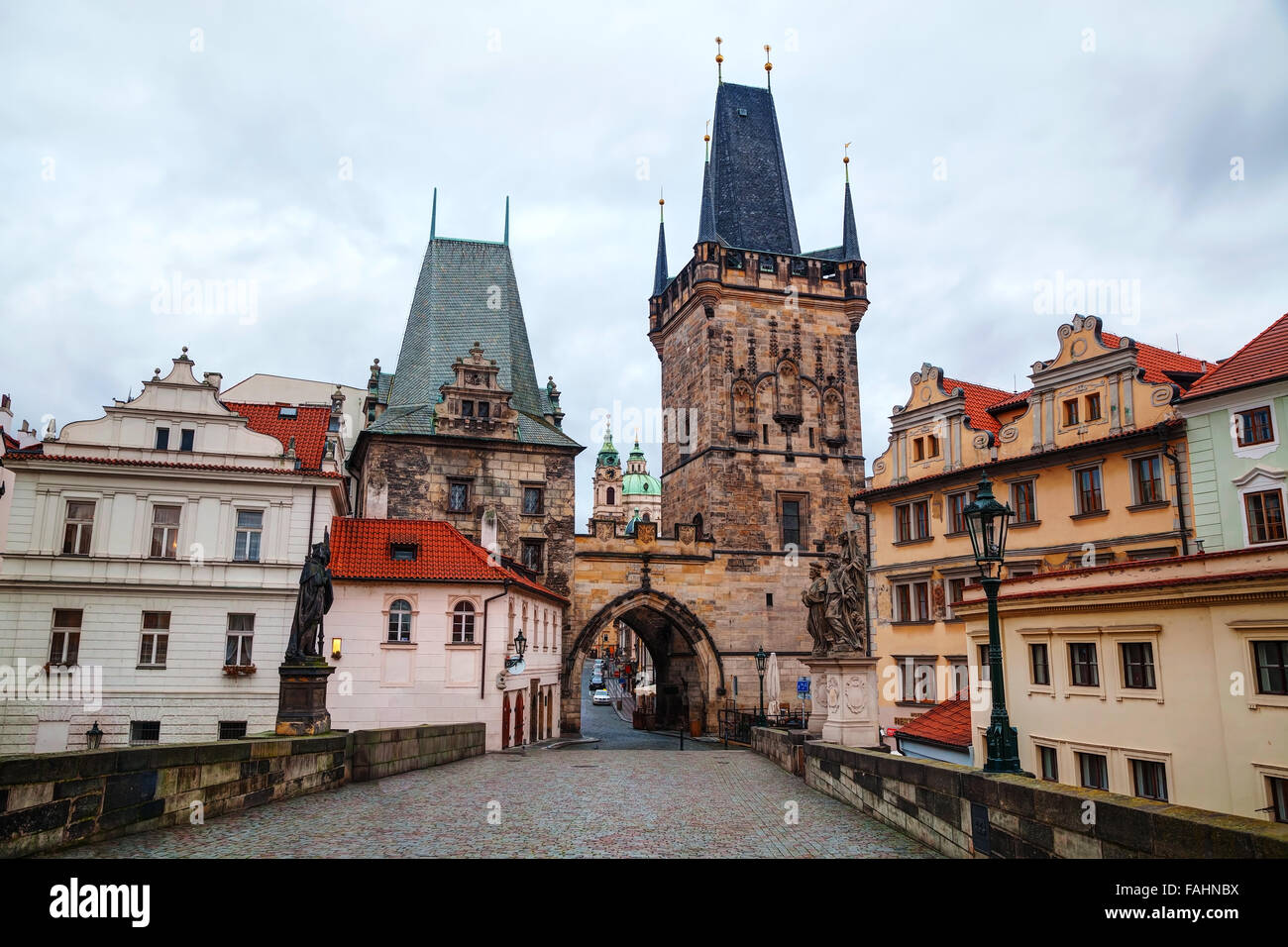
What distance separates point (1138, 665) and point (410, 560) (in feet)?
58.2

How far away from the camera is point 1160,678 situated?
15.2 metres

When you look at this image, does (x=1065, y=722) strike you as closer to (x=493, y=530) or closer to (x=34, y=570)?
(x=493, y=530)

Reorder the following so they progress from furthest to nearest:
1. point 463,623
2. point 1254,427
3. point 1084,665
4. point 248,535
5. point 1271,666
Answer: point 463,623 < point 248,535 < point 1254,427 < point 1084,665 < point 1271,666

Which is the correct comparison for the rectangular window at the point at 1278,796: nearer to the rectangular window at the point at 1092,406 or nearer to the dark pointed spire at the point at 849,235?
the rectangular window at the point at 1092,406

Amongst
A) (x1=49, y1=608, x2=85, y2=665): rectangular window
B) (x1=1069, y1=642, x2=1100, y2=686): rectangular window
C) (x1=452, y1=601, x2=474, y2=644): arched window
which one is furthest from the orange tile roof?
(x1=1069, y1=642, x2=1100, y2=686): rectangular window

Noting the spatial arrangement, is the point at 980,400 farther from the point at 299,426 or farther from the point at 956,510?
the point at 299,426

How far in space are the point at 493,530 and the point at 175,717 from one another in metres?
12.7

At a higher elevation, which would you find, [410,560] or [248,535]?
[248,535]

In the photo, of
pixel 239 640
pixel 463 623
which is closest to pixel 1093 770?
pixel 463 623

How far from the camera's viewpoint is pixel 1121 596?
15.7 metres

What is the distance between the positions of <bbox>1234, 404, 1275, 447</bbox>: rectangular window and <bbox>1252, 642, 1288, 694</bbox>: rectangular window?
26.2 feet

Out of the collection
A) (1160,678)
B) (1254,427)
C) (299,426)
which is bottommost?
(1160,678)

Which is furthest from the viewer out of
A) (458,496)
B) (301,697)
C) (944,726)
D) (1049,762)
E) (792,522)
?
(792,522)
